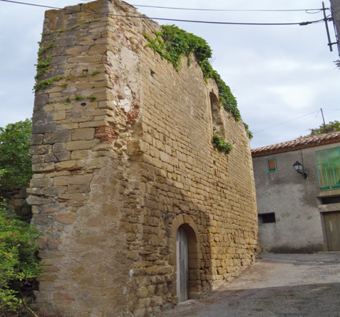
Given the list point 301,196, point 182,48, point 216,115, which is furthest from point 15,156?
point 301,196

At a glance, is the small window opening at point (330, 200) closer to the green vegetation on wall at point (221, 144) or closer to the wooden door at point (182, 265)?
the green vegetation on wall at point (221, 144)

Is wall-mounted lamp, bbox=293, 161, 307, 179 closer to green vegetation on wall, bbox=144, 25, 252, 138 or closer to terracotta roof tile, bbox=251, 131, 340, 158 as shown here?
terracotta roof tile, bbox=251, 131, 340, 158

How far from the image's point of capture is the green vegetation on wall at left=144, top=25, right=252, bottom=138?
24.3 feet

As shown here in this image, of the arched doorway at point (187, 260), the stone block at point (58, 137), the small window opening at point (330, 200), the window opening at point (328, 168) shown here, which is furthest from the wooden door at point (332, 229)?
the stone block at point (58, 137)

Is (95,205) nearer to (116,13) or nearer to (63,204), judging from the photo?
(63,204)

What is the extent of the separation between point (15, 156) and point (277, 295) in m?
5.66

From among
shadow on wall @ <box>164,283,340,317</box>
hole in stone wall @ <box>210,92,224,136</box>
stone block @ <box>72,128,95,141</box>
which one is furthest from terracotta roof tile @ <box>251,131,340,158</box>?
stone block @ <box>72,128,95,141</box>

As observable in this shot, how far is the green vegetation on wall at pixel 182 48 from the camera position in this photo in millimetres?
7422

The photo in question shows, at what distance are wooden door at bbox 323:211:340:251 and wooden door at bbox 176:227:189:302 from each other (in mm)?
9263

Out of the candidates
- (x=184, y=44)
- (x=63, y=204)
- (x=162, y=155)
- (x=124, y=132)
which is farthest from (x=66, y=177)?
(x=184, y=44)

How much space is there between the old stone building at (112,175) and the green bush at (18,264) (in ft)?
0.56

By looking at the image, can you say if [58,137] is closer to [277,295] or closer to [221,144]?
[277,295]

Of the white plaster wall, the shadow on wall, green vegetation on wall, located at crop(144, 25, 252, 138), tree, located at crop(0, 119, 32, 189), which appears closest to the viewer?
the shadow on wall

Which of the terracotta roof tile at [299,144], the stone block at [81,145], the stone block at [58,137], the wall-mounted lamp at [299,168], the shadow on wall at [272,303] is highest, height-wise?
the terracotta roof tile at [299,144]
